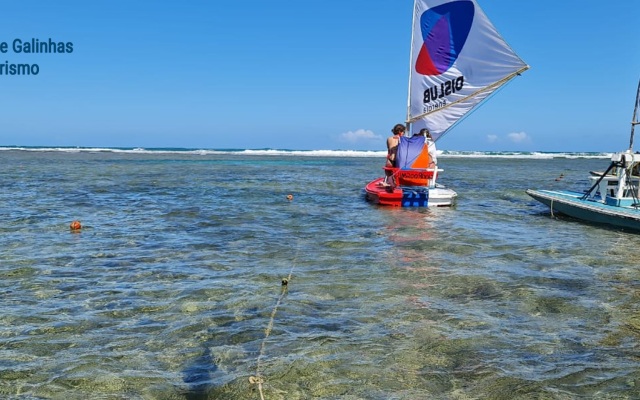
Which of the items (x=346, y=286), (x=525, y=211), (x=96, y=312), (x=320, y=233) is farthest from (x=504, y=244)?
(x=96, y=312)

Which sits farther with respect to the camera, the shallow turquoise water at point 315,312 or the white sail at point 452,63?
the white sail at point 452,63

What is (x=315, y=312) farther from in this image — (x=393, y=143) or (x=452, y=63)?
(x=452, y=63)

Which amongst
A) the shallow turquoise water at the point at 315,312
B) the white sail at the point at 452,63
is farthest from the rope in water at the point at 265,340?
the white sail at the point at 452,63

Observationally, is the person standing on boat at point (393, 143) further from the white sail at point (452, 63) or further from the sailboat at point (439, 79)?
the white sail at point (452, 63)

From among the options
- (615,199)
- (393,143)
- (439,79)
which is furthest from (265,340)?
(439,79)

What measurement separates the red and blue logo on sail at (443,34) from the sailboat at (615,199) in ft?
24.2

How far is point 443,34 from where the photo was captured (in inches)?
816

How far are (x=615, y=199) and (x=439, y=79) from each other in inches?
337

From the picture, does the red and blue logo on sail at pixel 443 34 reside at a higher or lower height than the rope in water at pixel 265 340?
higher

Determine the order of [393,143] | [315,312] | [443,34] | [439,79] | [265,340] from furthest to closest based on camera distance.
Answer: [443,34] → [439,79] → [393,143] → [315,312] → [265,340]

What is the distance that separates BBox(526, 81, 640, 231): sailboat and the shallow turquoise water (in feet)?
1.85

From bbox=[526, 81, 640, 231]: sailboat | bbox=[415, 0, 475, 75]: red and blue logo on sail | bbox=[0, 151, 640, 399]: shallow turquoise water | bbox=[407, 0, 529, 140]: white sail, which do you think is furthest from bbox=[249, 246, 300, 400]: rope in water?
bbox=[415, 0, 475, 75]: red and blue logo on sail

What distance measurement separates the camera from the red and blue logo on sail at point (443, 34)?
1991 cm

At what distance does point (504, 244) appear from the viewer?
11.6m
